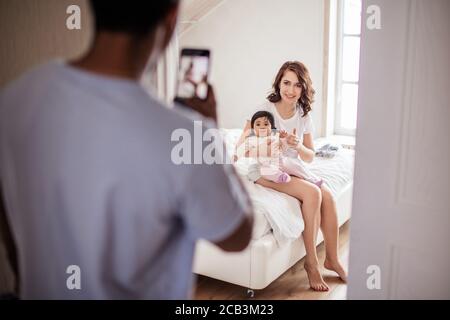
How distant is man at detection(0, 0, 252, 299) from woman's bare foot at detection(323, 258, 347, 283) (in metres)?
1.66

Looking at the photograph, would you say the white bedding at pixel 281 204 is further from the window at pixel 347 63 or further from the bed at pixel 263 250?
the window at pixel 347 63

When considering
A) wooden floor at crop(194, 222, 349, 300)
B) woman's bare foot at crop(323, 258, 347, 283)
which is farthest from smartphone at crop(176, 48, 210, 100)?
woman's bare foot at crop(323, 258, 347, 283)

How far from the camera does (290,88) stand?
253cm

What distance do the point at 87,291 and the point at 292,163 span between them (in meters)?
1.66

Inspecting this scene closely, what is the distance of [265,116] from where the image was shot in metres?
2.40

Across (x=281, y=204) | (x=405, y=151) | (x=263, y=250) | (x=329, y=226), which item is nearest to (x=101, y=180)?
(x=405, y=151)

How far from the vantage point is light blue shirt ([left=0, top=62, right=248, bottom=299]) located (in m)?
0.72

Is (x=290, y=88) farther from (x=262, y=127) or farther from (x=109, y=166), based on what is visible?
(x=109, y=166)

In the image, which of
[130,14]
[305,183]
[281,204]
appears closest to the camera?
[130,14]

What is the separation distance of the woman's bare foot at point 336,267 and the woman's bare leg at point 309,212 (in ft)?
0.38

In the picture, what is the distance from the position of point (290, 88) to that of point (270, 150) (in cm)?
35
